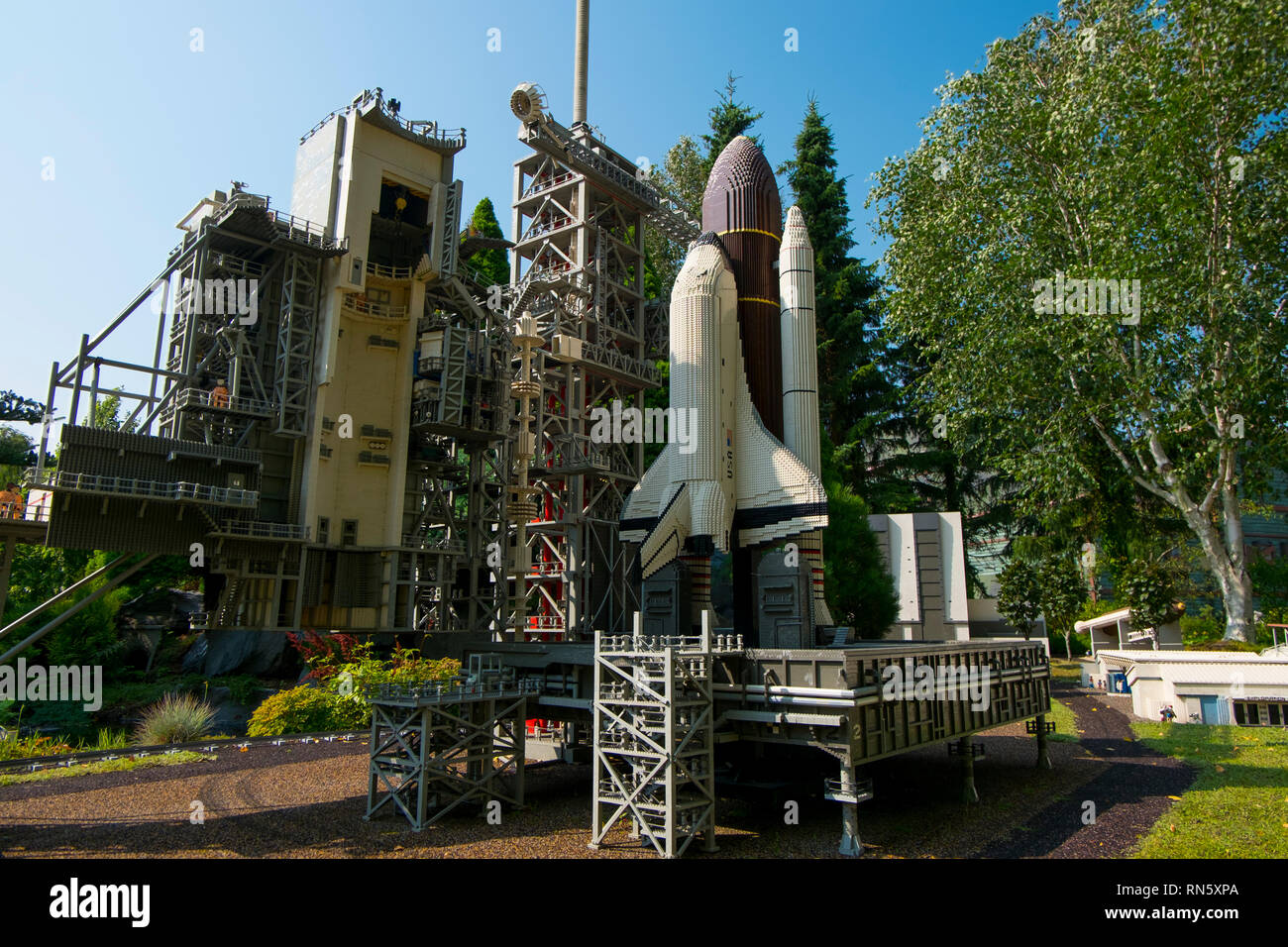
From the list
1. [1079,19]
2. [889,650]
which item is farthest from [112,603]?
[1079,19]

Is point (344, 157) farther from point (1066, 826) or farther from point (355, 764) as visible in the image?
point (1066, 826)

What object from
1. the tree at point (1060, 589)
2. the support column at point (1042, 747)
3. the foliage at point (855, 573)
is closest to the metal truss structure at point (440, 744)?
the support column at point (1042, 747)

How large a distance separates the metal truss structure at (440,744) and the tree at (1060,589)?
32.5 meters

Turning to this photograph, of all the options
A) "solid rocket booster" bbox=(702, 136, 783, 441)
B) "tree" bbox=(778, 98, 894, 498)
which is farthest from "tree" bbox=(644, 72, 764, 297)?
"solid rocket booster" bbox=(702, 136, 783, 441)

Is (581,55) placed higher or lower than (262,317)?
higher

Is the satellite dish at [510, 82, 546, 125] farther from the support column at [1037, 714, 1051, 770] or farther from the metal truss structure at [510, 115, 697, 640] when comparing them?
the support column at [1037, 714, 1051, 770]

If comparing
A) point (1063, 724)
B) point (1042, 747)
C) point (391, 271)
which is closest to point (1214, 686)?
point (1063, 724)

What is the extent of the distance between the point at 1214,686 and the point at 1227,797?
12542 millimetres

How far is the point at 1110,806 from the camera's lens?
1644 cm

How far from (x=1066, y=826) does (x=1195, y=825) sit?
2164 millimetres

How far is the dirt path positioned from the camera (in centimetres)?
1352

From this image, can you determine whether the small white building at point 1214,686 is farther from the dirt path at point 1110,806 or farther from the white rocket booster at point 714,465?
the white rocket booster at point 714,465

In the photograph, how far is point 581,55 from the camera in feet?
153

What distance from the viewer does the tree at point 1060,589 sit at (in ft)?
130
